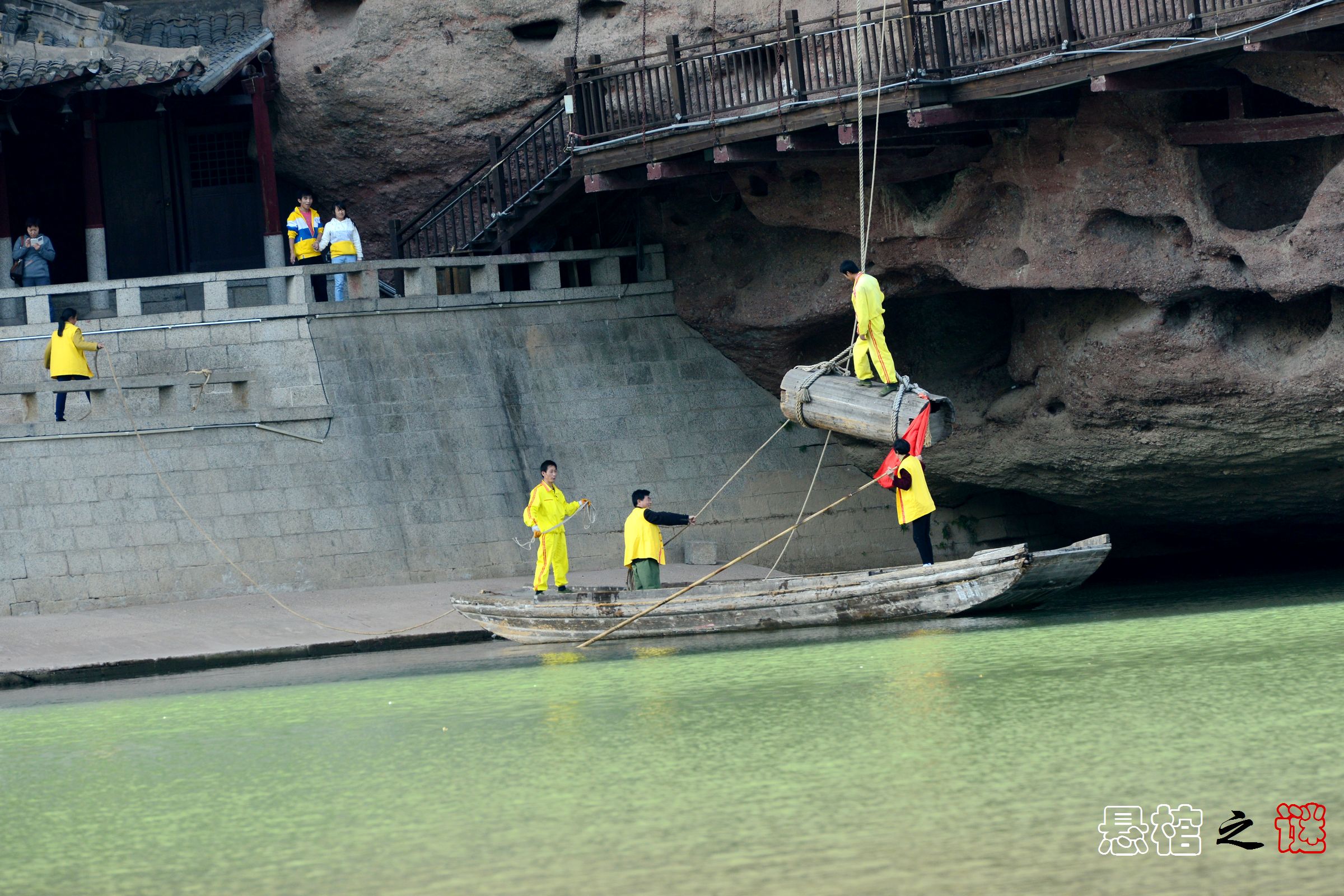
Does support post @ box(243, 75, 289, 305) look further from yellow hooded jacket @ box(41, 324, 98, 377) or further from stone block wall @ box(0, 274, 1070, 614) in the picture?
yellow hooded jacket @ box(41, 324, 98, 377)

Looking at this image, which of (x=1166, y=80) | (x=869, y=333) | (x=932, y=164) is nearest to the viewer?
(x=1166, y=80)

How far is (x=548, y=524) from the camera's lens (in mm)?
15781

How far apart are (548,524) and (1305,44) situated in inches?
327

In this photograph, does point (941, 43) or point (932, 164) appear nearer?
point (941, 43)

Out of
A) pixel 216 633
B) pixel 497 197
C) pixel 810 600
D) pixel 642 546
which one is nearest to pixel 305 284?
pixel 497 197

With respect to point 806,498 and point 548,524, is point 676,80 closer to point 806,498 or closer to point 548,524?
point 548,524

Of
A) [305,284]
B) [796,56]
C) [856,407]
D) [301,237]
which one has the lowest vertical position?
[856,407]

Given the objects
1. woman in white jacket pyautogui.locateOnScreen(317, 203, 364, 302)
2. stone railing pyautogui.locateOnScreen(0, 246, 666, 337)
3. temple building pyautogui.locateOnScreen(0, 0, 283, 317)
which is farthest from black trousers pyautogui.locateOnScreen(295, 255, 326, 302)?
temple building pyautogui.locateOnScreen(0, 0, 283, 317)

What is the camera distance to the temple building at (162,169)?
→ 71.7ft

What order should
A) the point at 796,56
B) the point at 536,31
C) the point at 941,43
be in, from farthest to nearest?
the point at 536,31, the point at 796,56, the point at 941,43

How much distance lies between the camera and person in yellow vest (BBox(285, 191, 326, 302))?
20.0 m

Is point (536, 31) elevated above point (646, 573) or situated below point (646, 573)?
above

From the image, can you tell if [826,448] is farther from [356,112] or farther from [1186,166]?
[356,112]

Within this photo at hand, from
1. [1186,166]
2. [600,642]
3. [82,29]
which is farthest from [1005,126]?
[82,29]
